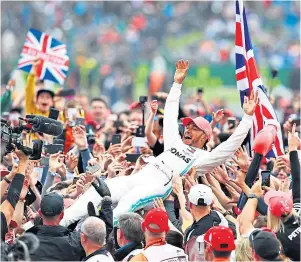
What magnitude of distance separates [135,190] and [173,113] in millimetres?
972

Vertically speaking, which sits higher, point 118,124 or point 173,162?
point 118,124

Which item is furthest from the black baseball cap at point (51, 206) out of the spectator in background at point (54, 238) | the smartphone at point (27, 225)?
the smartphone at point (27, 225)

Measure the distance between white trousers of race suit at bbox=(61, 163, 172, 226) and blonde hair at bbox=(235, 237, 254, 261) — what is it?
2.13m

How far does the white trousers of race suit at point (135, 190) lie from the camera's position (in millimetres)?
9992

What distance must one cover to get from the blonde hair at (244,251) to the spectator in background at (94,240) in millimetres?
910

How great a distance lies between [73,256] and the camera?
8344mm

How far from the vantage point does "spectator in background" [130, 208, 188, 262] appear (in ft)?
27.0

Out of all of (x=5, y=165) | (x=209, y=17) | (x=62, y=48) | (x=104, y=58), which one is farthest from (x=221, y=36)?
(x=5, y=165)

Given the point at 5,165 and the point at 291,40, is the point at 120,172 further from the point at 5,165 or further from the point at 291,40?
the point at 291,40

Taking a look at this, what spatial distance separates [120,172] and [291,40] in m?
26.6

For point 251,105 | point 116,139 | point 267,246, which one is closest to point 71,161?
point 116,139

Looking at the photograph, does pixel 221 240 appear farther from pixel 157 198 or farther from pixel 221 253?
pixel 157 198

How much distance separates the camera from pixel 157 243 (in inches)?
327

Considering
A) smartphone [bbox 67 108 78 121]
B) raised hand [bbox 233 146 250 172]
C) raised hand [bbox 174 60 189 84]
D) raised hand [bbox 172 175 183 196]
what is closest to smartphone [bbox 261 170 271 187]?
raised hand [bbox 233 146 250 172]
